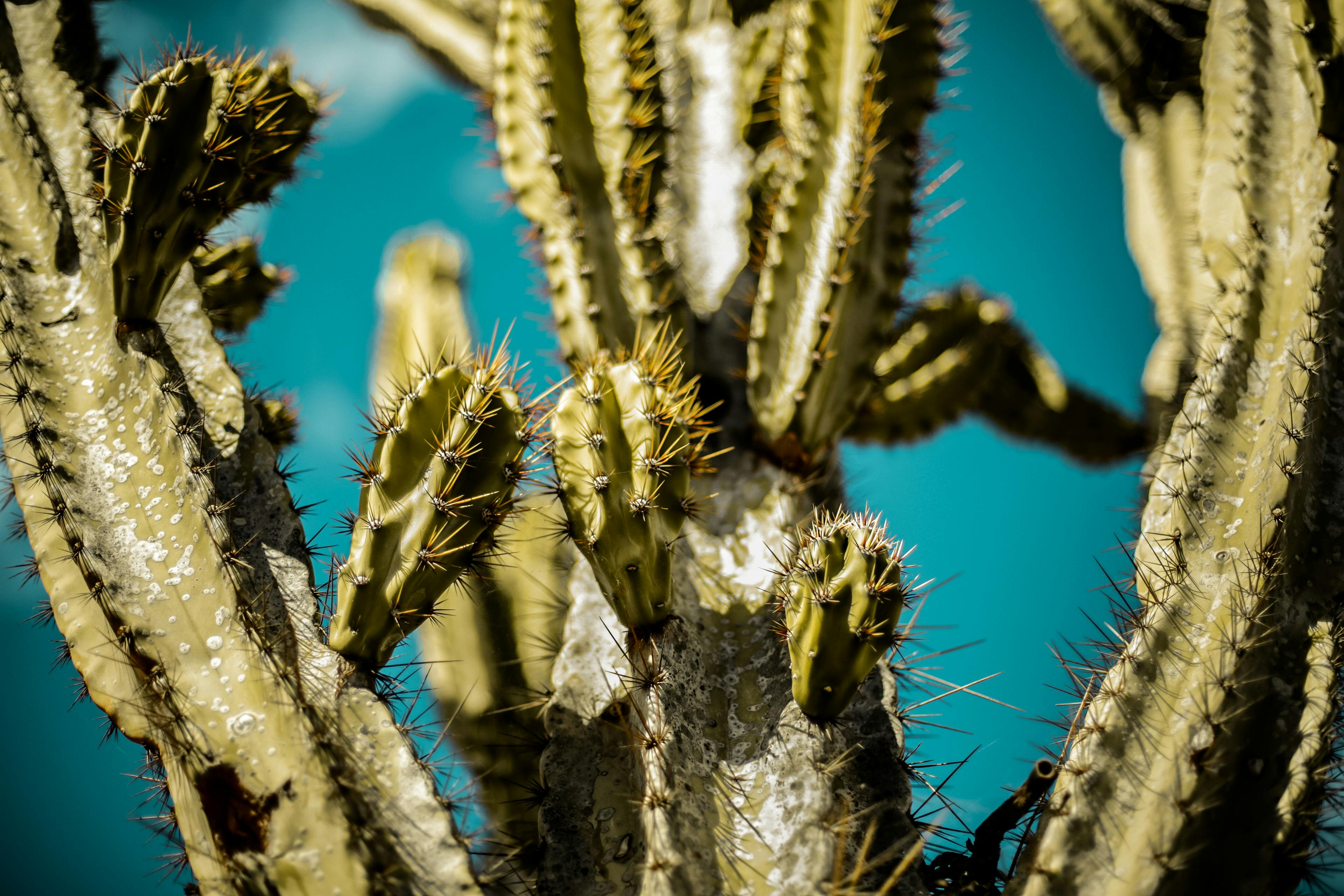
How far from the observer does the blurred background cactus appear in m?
1.16

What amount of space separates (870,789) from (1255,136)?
135 centimetres

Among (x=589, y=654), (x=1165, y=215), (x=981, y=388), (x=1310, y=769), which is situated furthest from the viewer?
(x=981, y=388)

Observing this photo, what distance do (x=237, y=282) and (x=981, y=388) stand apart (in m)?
2.56

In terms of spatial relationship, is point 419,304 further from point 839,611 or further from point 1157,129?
point 1157,129

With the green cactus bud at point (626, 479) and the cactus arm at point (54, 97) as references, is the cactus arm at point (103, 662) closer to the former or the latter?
the cactus arm at point (54, 97)

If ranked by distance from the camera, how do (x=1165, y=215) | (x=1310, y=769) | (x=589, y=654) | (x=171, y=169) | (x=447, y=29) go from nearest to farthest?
1. (x=1310, y=769)
2. (x=171, y=169)
3. (x=589, y=654)
4. (x=1165, y=215)
5. (x=447, y=29)

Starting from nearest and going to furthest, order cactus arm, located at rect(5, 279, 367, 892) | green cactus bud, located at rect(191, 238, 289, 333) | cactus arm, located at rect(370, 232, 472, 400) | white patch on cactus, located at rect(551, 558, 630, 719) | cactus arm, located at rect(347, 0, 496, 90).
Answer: cactus arm, located at rect(5, 279, 367, 892) < white patch on cactus, located at rect(551, 558, 630, 719) < green cactus bud, located at rect(191, 238, 289, 333) < cactus arm, located at rect(370, 232, 472, 400) < cactus arm, located at rect(347, 0, 496, 90)

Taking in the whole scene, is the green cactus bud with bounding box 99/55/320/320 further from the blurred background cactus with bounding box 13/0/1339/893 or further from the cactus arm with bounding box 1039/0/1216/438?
the cactus arm with bounding box 1039/0/1216/438

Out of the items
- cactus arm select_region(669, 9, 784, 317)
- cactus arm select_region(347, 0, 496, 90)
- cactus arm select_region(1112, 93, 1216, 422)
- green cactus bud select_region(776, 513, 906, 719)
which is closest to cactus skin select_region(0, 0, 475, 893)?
green cactus bud select_region(776, 513, 906, 719)

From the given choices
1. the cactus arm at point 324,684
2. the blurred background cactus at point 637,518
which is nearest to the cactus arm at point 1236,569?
the blurred background cactus at point 637,518

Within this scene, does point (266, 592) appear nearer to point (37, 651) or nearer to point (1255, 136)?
point (1255, 136)

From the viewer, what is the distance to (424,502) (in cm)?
122

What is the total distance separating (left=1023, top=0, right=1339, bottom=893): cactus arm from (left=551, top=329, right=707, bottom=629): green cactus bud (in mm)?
702

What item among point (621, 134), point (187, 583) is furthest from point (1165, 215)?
point (187, 583)
